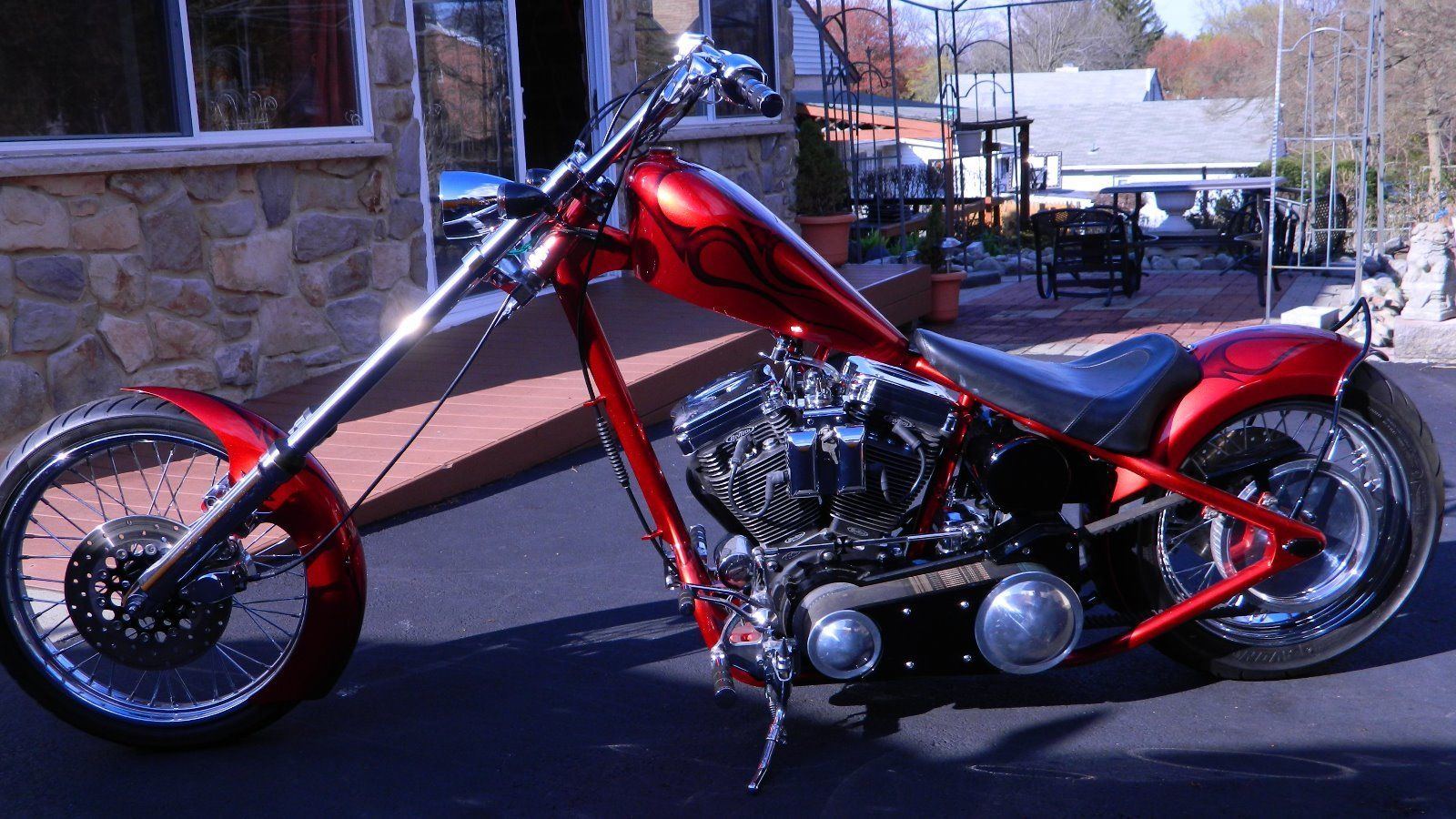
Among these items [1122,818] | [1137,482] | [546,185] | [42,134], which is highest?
[42,134]

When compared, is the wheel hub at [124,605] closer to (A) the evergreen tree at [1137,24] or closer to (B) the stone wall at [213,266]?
(B) the stone wall at [213,266]

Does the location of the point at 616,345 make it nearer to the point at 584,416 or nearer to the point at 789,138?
the point at 584,416

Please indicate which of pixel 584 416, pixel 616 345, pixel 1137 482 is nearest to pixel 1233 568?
pixel 1137 482

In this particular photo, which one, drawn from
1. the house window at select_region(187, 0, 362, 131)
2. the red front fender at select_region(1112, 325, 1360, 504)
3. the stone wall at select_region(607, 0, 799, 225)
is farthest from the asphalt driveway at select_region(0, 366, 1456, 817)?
the stone wall at select_region(607, 0, 799, 225)

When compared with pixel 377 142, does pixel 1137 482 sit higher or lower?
lower

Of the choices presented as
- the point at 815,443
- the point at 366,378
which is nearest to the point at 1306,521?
the point at 815,443

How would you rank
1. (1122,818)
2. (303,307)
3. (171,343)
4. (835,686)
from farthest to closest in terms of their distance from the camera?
(303,307) → (171,343) → (835,686) → (1122,818)

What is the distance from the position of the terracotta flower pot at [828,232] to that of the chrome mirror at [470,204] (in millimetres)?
Result: 6966

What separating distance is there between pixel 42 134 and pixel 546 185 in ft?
11.0

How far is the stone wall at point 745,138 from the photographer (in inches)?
332

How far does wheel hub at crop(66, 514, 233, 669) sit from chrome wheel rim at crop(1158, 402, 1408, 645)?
222 cm

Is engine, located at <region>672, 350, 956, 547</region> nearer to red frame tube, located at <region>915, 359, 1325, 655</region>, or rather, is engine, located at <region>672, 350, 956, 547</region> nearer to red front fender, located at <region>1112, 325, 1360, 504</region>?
red frame tube, located at <region>915, 359, 1325, 655</region>

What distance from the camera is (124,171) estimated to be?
16.5 feet

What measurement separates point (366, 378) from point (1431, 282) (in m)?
6.49
